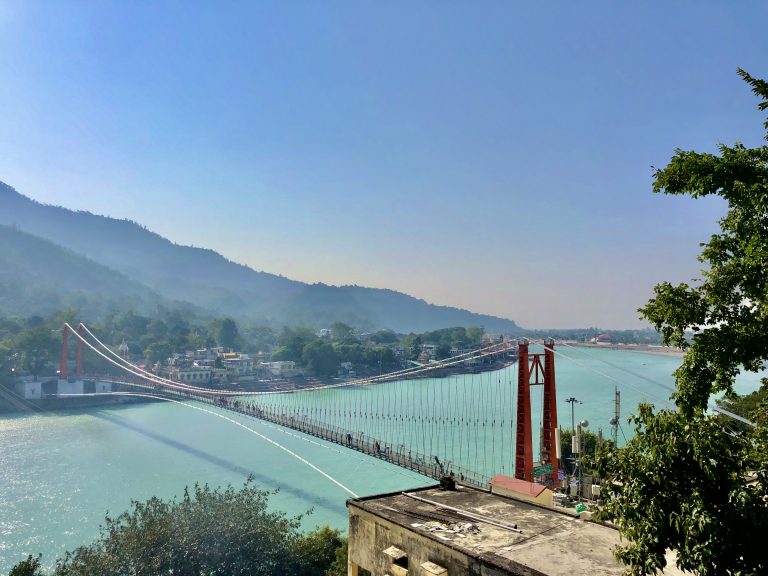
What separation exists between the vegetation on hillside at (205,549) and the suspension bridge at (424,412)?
4502mm

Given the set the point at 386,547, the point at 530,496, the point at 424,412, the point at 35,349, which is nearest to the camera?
the point at 386,547

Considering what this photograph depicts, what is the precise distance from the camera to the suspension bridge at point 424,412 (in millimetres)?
13014

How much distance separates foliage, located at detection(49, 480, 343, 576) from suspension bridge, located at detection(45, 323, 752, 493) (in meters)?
4.66

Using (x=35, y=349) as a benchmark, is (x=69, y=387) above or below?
below

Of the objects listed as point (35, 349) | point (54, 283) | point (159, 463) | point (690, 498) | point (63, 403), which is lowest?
point (159, 463)

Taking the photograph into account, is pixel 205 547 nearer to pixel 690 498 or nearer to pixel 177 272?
pixel 690 498

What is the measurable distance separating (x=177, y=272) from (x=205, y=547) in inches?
7318

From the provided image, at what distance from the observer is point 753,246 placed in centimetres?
246

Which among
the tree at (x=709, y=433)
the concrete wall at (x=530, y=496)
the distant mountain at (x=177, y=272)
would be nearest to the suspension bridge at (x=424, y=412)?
the concrete wall at (x=530, y=496)

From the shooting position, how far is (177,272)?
18100cm

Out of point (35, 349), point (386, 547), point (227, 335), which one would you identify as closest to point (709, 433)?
point (386, 547)

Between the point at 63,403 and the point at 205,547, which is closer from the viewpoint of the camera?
the point at 205,547

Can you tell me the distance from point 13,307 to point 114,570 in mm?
79540

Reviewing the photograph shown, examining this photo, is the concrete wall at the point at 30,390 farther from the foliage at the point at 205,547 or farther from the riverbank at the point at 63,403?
the foliage at the point at 205,547
